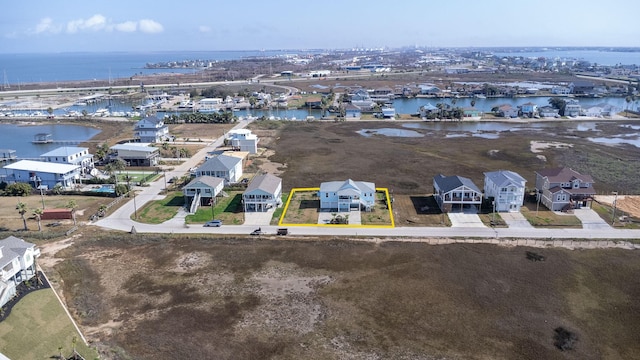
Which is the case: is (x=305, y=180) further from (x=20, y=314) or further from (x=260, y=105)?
(x=260, y=105)

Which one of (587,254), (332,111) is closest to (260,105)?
(332,111)

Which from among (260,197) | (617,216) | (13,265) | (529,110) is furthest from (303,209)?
(529,110)

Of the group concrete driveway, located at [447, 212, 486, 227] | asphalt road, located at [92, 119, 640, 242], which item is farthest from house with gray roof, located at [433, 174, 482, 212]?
asphalt road, located at [92, 119, 640, 242]

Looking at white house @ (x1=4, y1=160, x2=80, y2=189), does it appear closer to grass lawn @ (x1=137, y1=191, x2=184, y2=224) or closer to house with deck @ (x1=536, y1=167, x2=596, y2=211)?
grass lawn @ (x1=137, y1=191, x2=184, y2=224)

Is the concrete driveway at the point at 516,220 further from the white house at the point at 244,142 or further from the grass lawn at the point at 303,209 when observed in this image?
the white house at the point at 244,142

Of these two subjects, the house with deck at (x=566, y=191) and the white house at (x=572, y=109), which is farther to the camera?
the white house at (x=572, y=109)

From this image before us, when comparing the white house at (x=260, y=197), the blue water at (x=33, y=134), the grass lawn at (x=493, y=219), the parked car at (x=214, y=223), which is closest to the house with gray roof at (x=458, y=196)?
the grass lawn at (x=493, y=219)
